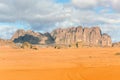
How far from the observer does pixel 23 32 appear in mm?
197750

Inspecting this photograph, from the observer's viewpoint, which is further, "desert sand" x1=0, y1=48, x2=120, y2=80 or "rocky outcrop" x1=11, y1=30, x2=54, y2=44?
"rocky outcrop" x1=11, y1=30, x2=54, y2=44

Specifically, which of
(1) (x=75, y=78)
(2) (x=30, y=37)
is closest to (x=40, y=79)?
(1) (x=75, y=78)

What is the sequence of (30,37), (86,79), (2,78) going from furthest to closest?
1. (30,37)
2. (2,78)
3. (86,79)

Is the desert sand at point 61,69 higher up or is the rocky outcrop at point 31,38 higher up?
the rocky outcrop at point 31,38

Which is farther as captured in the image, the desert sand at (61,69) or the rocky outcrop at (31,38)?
the rocky outcrop at (31,38)

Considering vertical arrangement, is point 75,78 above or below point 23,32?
below

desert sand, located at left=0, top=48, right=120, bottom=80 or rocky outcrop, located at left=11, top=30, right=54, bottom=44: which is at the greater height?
rocky outcrop, located at left=11, top=30, right=54, bottom=44

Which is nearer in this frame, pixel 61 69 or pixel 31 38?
pixel 61 69

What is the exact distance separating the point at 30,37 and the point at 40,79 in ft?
586

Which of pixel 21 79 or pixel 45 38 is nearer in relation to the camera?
pixel 21 79

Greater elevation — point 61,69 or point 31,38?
point 31,38

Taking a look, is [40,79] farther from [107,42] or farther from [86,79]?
[107,42]

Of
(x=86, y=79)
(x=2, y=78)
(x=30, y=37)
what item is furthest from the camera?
(x=30, y=37)

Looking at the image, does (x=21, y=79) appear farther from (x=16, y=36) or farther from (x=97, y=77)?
(x=16, y=36)
